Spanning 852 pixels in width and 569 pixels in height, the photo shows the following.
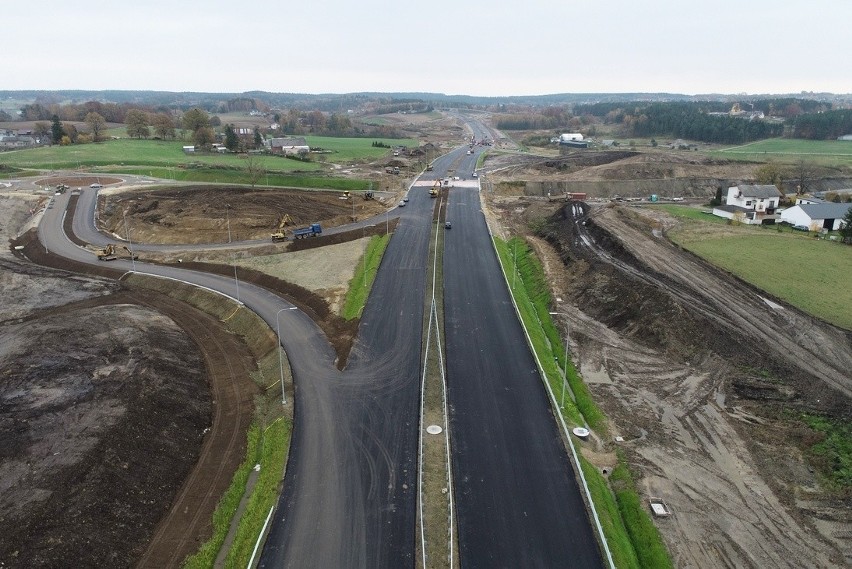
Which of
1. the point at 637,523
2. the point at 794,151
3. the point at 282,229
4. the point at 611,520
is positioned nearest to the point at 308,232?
the point at 282,229

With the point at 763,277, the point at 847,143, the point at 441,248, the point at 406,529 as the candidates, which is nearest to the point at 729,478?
the point at 406,529


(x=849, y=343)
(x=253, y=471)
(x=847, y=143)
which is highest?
Result: (x=847, y=143)

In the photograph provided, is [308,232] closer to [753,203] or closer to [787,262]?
[787,262]

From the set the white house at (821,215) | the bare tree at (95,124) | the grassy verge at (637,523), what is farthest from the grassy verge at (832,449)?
the bare tree at (95,124)

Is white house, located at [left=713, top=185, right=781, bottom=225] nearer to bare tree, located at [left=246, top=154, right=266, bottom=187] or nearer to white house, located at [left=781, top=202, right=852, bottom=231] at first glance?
white house, located at [left=781, top=202, right=852, bottom=231]

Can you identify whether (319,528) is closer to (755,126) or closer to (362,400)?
(362,400)

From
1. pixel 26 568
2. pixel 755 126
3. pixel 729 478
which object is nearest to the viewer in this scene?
pixel 26 568

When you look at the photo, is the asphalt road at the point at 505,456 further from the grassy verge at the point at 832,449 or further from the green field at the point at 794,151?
the green field at the point at 794,151

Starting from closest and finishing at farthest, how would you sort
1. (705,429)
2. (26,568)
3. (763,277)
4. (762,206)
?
1. (26,568)
2. (705,429)
3. (763,277)
4. (762,206)
